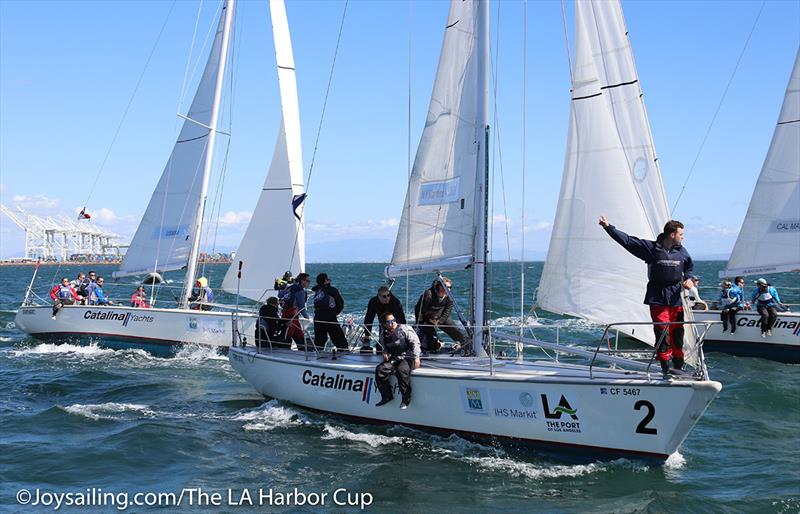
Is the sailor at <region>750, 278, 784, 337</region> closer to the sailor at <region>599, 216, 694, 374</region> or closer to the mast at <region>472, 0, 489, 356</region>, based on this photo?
the mast at <region>472, 0, 489, 356</region>

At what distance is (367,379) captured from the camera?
1173cm

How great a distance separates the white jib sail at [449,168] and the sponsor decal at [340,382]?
176 cm

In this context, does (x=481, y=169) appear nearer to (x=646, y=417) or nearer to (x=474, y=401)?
(x=474, y=401)

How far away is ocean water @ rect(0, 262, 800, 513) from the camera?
920 cm

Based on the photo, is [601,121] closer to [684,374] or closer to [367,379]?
[684,374]

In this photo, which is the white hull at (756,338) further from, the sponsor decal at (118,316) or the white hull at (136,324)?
the sponsor decal at (118,316)

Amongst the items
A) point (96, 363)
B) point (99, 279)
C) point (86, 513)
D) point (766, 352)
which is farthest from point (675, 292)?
point (99, 279)

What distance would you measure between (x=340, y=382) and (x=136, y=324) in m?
10.2

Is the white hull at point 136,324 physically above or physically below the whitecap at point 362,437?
above

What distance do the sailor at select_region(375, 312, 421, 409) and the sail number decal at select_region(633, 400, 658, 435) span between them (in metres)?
3.06

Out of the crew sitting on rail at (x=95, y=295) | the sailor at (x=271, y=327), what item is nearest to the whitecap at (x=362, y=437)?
the sailor at (x=271, y=327)

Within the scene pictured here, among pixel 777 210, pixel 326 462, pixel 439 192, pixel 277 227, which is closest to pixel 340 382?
pixel 326 462

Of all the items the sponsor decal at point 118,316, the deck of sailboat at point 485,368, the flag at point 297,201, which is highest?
the flag at point 297,201

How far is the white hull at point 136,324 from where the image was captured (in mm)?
19797
